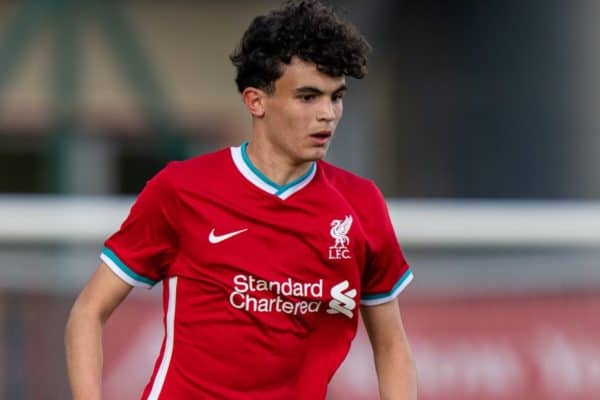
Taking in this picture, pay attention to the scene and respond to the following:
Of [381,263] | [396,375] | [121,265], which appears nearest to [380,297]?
[381,263]

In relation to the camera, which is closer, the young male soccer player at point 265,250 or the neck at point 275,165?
the young male soccer player at point 265,250

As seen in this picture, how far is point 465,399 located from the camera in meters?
6.00

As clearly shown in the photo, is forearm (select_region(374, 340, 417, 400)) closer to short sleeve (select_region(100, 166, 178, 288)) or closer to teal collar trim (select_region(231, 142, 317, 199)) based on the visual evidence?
teal collar trim (select_region(231, 142, 317, 199))

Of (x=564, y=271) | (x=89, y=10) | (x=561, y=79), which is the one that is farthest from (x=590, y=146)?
(x=89, y=10)

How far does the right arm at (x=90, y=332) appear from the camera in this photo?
11.8ft

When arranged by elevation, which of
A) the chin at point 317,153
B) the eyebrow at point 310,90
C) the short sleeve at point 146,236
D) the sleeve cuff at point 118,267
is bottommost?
the sleeve cuff at point 118,267

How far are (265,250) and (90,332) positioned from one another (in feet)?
1.69

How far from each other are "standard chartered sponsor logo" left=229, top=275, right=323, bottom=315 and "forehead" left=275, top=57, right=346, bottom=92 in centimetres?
52

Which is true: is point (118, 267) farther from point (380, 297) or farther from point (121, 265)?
point (380, 297)

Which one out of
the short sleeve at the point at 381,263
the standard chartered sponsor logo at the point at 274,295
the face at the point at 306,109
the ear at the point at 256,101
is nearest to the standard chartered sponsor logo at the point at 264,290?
the standard chartered sponsor logo at the point at 274,295

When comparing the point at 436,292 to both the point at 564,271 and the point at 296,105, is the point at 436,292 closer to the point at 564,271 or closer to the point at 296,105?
the point at 564,271

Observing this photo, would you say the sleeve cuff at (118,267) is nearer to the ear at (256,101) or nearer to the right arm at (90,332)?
the right arm at (90,332)

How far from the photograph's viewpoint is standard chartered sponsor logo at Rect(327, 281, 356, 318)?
3.64m

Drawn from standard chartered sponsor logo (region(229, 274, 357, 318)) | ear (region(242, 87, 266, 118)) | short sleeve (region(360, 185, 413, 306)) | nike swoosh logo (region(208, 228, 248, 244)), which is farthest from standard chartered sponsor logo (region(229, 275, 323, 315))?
ear (region(242, 87, 266, 118))
